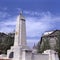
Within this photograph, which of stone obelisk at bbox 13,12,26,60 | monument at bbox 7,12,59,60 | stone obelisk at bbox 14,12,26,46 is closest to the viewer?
monument at bbox 7,12,59,60

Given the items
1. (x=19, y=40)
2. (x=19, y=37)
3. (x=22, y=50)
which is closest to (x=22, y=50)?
(x=22, y=50)

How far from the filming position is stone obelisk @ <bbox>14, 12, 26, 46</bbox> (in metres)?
27.6

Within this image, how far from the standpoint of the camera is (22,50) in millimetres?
26297

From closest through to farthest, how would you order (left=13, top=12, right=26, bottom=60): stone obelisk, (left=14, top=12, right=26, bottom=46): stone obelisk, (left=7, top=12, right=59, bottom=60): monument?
1. (left=7, top=12, right=59, bottom=60): monument
2. (left=13, top=12, right=26, bottom=60): stone obelisk
3. (left=14, top=12, right=26, bottom=46): stone obelisk

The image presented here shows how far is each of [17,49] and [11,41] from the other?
13.3 meters

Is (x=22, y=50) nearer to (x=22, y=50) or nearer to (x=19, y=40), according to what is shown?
(x=22, y=50)

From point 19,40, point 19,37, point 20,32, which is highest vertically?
point 20,32

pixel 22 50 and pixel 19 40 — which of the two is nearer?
pixel 22 50

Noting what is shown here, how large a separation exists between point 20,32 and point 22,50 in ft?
9.91

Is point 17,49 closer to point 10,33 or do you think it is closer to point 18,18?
point 18,18

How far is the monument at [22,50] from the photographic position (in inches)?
1033

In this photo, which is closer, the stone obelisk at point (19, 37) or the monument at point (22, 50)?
the monument at point (22, 50)

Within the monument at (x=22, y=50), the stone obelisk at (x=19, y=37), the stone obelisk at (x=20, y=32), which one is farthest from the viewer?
the stone obelisk at (x=20, y=32)

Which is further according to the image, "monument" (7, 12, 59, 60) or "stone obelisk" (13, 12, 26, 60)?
"stone obelisk" (13, 12, 26, 60)
